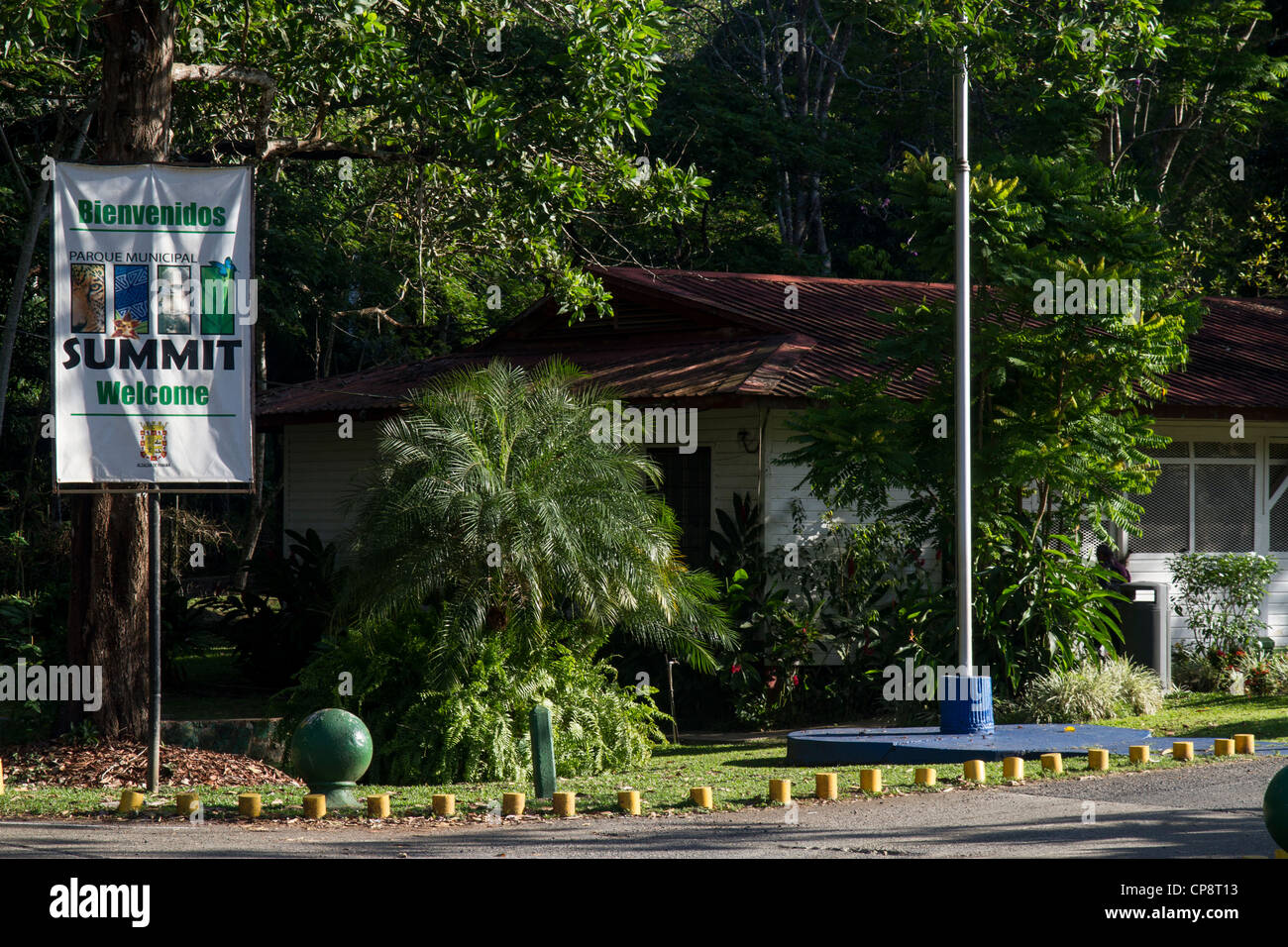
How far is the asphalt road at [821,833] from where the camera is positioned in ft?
26.4

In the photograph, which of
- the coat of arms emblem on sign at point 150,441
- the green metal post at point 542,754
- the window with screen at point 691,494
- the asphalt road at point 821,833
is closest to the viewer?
the asphalt road at point 821,833

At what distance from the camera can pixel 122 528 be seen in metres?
11.7

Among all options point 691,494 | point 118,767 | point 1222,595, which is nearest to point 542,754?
point 118,767

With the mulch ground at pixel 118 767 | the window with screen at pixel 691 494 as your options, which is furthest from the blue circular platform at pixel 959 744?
the mulch ground at pixel 118 767

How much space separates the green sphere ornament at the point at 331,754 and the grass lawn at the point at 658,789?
10.5 inches

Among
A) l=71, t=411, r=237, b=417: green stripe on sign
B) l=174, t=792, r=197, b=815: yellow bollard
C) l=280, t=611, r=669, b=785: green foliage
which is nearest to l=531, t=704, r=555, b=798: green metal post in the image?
l=280, t=611, r=669, b=785: green foliage

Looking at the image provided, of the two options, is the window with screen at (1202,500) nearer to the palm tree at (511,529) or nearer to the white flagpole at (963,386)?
the white flagpole at (963,386)

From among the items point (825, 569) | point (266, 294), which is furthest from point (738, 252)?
point (825, 569)

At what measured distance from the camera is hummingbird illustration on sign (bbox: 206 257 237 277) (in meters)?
10.9

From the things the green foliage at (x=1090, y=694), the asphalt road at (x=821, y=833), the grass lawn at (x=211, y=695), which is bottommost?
the grass lawn at (x=211, y=695)

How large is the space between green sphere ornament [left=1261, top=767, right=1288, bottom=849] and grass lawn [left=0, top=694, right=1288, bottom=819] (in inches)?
153

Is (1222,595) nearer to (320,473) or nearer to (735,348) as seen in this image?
(735,348)

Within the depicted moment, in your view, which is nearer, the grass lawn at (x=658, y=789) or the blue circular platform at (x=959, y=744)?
the grass lawn at (x=658, y=789)

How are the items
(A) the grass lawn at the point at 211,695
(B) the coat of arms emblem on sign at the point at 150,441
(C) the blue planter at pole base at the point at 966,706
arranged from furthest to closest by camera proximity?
1. (A) the grass lawn at the point at 211,695
2. (C) the blue planter at pole base at the point at 966,706
3. (B) the coat of arms emblem on sign at the point at 150,441
